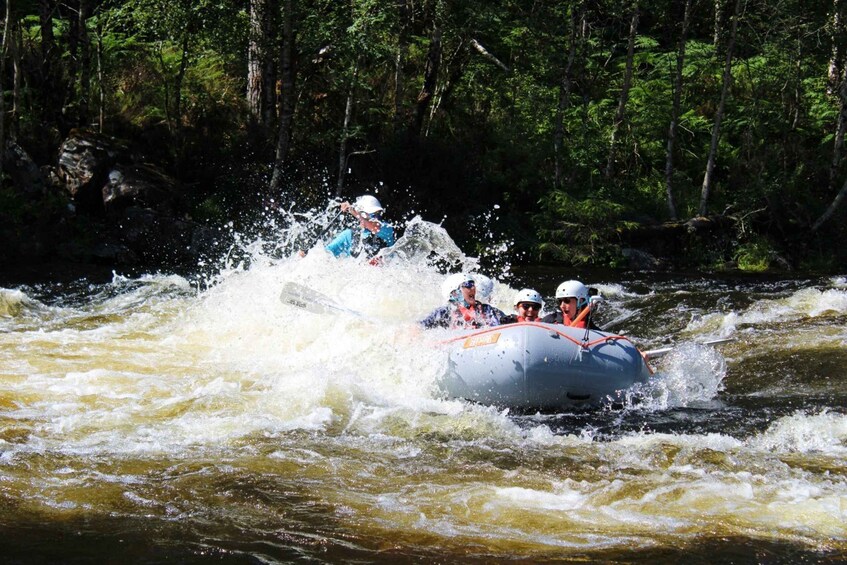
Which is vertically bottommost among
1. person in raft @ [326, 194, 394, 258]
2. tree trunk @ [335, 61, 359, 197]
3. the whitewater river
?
the whitewater river

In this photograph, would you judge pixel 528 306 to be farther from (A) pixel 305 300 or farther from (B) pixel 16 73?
(B) pixel 16 73

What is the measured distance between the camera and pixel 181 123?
19.0m

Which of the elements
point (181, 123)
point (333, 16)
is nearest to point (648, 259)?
point (333, 16)

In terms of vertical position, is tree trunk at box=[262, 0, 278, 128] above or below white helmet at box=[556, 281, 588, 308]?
above

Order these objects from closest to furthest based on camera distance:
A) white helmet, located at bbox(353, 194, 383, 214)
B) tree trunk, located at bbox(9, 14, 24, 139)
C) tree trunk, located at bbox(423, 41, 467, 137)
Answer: white helmet, located at bbox(353, 194, 383, 214), tree trunk, located at bbox(9, 14, 24, 139), tree trunk, located at bbox(423, 41, 467, 137)

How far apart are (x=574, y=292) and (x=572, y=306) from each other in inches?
5.6

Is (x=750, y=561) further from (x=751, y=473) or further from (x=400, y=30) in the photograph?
(x=400, y=30)

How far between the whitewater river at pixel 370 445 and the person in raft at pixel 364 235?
42 cm

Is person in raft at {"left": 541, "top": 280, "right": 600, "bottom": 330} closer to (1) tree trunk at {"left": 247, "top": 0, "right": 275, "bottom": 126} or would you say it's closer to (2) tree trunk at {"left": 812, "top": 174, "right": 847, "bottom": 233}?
(1) tree trunk at {"left": 247, "top": 0, "right": 275, "bottom": 126}

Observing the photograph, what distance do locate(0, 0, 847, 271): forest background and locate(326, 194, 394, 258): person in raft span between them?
5716 mm

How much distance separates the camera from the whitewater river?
476cm

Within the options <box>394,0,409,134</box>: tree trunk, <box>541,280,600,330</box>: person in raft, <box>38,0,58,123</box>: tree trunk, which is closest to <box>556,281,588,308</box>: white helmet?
<box>541,280,600,330</box>: person in raft

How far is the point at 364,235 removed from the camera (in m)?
11.9

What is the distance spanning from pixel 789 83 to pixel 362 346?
1620 cm
